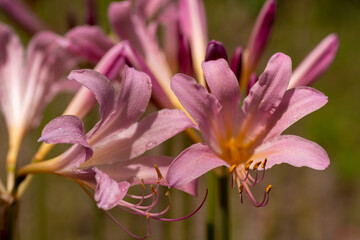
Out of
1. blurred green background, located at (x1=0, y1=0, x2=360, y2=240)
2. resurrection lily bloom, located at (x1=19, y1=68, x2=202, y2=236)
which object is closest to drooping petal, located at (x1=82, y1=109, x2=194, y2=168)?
resurrection lily bloom, located at (x1=19, y1=68, x2=202, y2=236)

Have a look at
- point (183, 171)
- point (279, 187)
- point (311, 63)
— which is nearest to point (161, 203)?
point (311, 63)

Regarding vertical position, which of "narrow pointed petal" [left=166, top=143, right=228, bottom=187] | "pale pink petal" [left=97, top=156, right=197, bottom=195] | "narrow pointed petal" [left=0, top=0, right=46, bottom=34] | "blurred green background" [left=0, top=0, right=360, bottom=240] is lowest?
"blurred green background" [left=0, top=0, right=360, bottom=240]

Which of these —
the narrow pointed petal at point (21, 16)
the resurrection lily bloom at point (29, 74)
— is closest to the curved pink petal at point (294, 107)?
the resurrection lily bloom at point (29, 74)

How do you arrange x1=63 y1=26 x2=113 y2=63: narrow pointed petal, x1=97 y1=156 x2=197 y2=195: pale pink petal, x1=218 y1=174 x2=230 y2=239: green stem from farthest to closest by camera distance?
x1=63 y1=26 x2=113 y2=63: narrow pointed petal
x1=218 y1=174 x2=230 y2=239: green stem
x1=97 y1=156 x2=197 y2=195: pale pink petal

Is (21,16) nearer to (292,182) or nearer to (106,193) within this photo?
(106,193)

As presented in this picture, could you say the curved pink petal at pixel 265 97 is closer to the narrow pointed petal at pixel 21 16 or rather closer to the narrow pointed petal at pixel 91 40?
the narrow pointed petal at pixel 91 40

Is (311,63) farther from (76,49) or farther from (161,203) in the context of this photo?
(161,203)

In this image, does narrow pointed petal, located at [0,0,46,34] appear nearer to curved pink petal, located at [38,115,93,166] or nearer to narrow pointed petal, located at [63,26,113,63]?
narrow pointed petal, located at [63,26,113,63]

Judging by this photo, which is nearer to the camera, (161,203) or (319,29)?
(161,203)

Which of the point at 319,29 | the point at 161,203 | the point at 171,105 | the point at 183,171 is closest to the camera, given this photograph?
the point at 183,171
